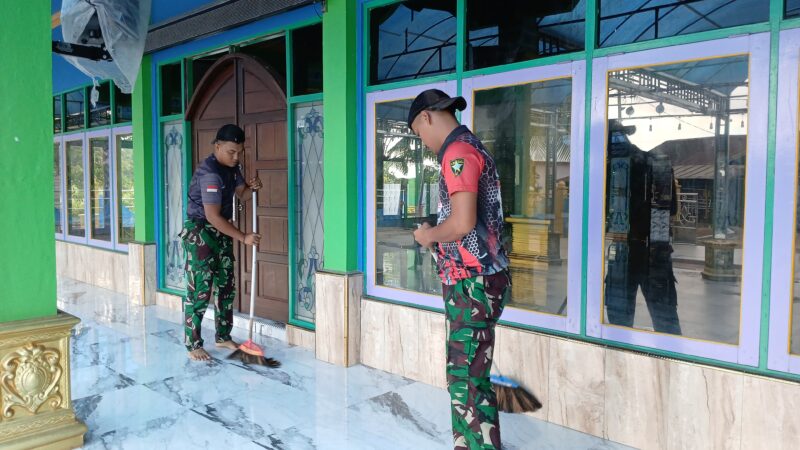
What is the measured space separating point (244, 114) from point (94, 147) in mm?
3167

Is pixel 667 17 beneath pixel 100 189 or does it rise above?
above

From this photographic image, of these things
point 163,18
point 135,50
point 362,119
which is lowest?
point 362,119

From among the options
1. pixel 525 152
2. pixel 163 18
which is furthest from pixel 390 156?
pixel 163 18

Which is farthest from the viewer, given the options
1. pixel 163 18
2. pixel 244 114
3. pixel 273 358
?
pixel 163 18

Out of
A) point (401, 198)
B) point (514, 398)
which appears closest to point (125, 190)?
point (401, 198)

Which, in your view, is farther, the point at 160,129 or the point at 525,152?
the point at 160,129

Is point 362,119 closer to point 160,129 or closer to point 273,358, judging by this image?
point 273,358

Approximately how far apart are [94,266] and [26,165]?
498 centimetres

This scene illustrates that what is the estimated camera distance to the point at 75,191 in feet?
25.3

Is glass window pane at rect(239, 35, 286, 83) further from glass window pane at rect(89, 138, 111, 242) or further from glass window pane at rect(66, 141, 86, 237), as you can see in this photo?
glass window pane at rect(66, 141, 86, 237)

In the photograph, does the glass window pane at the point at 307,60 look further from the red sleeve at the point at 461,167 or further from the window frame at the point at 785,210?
the window frame at the point at 785,210

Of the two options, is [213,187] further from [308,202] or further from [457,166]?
[457,166]

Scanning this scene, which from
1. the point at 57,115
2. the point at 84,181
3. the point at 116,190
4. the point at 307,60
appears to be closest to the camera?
the point at 307,60

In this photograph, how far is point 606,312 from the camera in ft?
9.45
